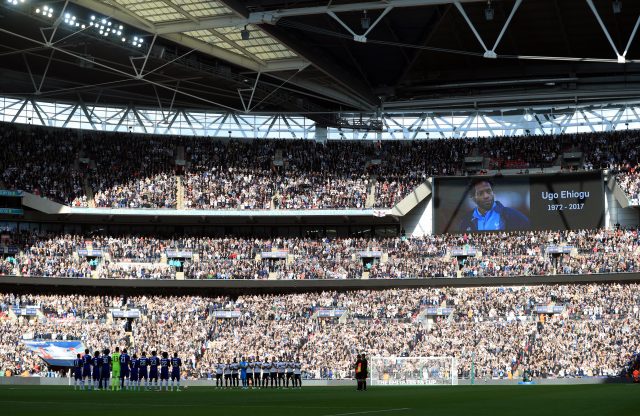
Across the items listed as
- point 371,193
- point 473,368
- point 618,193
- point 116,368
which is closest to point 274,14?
point 116,368

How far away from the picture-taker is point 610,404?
814 inches

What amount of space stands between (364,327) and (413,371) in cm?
957

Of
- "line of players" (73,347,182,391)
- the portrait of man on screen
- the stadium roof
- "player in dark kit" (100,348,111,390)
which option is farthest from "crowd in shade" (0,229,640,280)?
"player in dark kit" (100,348,111,390)

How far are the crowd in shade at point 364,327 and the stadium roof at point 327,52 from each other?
13669 millimetres

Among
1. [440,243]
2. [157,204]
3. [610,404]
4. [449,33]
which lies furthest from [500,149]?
[610,404]

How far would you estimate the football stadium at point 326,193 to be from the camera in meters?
51.8

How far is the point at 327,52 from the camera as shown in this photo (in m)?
56.6

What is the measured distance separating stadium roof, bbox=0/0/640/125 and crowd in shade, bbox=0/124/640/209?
3168 millimetres

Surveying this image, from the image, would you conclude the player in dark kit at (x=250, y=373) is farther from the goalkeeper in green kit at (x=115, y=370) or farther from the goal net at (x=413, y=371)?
the goalkeeper in green kit at (x=115, y=370)

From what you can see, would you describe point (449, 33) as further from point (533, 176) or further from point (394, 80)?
point (533, 176)

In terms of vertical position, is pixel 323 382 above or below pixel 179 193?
below

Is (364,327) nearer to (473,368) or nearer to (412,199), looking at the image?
(473,368)

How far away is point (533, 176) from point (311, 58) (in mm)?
20351

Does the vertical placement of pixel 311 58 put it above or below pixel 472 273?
above
